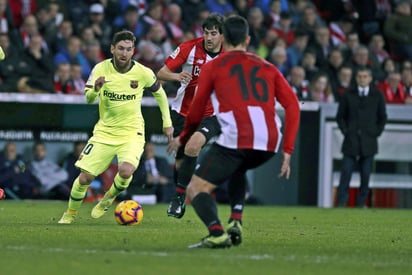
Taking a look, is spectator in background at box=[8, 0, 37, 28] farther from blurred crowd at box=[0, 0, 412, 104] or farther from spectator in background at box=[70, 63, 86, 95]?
spectator in background at box=[70, 63, 86, 95]

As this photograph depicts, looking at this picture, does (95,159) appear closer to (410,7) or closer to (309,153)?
(309,153)

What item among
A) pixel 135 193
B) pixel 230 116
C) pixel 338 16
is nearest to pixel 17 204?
pixel 135 193

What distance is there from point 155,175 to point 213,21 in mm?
7052

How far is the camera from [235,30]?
32.4 ft

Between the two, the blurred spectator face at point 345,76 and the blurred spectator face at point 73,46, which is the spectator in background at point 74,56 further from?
the blurred spectator face at point 345,76

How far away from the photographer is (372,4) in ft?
90.0

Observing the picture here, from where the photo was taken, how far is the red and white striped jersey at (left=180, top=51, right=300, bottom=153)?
9.85 m

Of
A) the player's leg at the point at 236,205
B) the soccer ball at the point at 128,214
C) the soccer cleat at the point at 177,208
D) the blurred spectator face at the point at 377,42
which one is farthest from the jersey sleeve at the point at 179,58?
the blurred spectator face at the point at 377,42

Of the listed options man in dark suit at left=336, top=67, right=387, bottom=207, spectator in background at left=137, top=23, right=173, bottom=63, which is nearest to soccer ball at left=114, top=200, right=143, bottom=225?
man in dark suit at left=336, top=67, right=387, bottom=207

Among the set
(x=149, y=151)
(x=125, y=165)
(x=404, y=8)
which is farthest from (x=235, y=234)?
(x=404, y=8)

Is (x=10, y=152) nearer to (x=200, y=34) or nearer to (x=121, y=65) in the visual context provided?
(x=200, y=34)

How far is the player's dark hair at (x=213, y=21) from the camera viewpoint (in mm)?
13781

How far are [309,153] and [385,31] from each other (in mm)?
5520

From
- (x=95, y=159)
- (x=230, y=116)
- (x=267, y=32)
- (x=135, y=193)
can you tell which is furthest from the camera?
(x=267, y=32)
